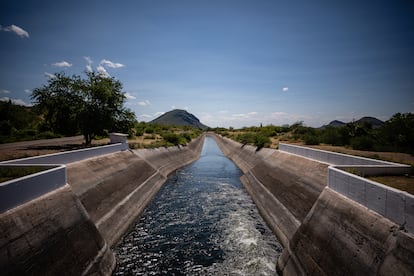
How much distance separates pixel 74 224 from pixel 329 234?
31.0ft

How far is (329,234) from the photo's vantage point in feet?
26.8

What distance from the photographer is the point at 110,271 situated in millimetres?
9250

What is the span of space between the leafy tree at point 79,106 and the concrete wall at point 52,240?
16863mm

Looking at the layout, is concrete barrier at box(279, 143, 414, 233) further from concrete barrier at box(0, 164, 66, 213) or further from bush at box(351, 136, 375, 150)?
bush at box(351, 136, 375, 150)

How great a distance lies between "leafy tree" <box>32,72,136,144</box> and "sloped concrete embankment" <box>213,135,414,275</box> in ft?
64.7

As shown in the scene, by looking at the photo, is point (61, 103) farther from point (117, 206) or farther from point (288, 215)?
point (288, 215)

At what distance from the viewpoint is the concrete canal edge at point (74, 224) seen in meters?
6.43

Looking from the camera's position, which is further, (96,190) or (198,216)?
(198,216)

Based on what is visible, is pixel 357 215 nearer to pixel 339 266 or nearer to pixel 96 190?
pixel 339 266

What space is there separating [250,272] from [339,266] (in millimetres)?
3841

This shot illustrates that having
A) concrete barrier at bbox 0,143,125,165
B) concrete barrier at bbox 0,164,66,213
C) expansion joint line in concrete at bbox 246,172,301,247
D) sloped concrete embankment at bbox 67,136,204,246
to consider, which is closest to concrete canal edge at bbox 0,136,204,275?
sloped concrete embankment at bbox 67,136,204,246

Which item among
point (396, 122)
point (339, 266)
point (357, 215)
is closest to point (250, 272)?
point (339, 266)

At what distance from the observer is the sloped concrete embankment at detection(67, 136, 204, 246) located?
12.2 metres

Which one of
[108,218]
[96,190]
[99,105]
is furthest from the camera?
[99,105]
